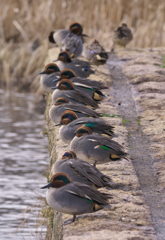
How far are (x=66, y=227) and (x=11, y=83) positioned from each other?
9950 millimetres

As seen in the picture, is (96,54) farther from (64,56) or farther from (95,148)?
(95,148)

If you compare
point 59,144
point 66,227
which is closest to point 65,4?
point 59,144

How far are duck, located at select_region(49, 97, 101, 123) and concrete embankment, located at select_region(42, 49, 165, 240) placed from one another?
7.1 inches

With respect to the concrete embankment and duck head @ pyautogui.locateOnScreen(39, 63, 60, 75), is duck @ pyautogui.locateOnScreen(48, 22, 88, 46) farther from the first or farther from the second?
duck head @ pyautogui.locateOnScreen(39, 63, 60, 75)

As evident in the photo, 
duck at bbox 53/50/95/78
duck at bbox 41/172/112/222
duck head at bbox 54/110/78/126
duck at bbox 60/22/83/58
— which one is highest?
duck at bbox 41/172/112/222

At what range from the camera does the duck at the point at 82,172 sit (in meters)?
3.03

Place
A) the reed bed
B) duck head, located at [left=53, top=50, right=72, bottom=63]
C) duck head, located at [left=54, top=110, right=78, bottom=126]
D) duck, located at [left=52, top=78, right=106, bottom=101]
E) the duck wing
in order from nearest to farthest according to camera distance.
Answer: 1. the duck wing
2. duck head, located at [left=54, top=110, right=78, bottom=126]
3. duck, located at [left=52, top=78, right=106, bottom=101]
4. duck head, located at [left=53, top=50, right=72, bottom=63]
5. the reed bed

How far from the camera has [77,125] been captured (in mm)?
3986

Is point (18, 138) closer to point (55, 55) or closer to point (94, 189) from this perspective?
point (55, 55)

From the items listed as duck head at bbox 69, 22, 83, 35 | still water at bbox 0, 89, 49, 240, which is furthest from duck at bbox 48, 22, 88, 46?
still water at bbox 0, 89, 49, 240

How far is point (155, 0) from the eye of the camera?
1123 cm

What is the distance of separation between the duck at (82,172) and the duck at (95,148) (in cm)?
23

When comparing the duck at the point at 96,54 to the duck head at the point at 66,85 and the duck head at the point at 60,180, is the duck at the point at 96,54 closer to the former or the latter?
the duck head at the point at 66,85

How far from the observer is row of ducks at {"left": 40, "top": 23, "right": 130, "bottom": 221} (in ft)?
9.09
